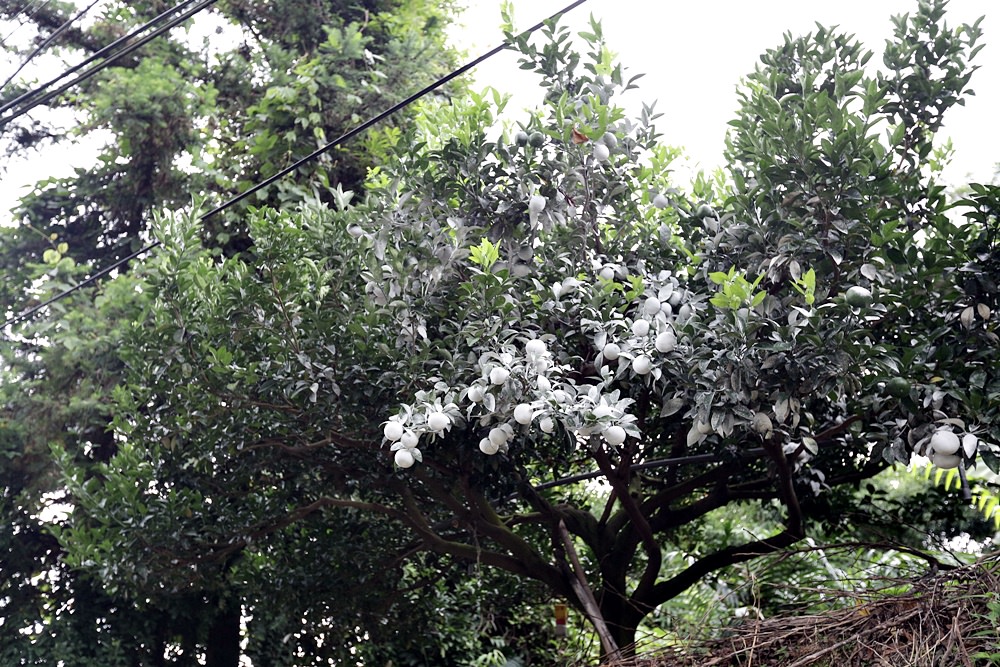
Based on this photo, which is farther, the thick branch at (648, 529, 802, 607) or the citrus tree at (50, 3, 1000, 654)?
the thick branch at (648, 529, 802, 607)

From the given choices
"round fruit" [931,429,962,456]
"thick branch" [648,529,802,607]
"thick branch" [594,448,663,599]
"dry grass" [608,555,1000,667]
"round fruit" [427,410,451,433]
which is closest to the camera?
"dry grass" [608,555,1000,667]

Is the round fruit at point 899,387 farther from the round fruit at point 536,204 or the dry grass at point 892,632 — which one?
the round fruit at point 536,204

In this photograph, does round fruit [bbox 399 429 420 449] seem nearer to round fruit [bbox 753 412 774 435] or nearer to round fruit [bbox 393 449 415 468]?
round fruit [bbox 393 449 415 468]

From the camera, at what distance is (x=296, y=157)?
783cm

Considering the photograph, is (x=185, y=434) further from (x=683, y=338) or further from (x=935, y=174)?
(x=935, y=174)

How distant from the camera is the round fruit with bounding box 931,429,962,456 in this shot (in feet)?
11.1

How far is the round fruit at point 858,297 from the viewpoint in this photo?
3.58 metres

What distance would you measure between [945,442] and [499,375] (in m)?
1.66

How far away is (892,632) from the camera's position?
3402mm

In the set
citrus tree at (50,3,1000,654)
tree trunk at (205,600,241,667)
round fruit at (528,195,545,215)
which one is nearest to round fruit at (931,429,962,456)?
citrus tree at (50,3,1000,654)

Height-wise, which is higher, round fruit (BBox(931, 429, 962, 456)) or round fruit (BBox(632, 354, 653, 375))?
round fruit (BBox(632, 354, 653, 375))

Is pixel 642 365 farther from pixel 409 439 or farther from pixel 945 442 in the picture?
pixel 945 442

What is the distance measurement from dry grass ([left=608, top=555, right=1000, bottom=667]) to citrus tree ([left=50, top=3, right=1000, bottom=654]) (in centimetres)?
48

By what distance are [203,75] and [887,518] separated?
6.75m
